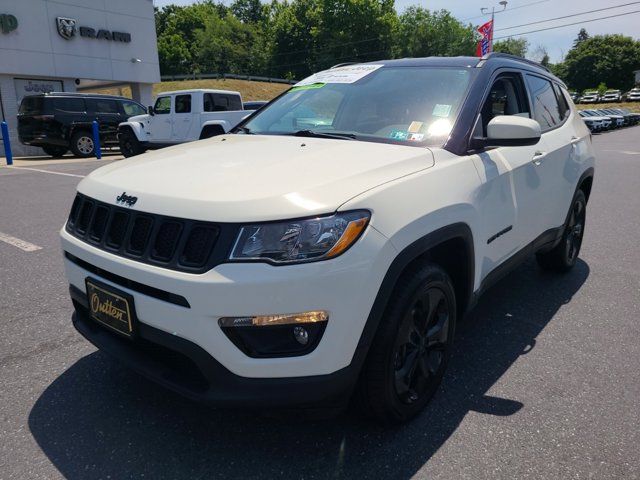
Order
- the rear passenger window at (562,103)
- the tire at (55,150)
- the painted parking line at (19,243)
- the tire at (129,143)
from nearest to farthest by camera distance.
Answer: the rear passenger window at (562,103) → the painted parking line at (19,243) → the tire at (129,143) → the tire at (55,150)

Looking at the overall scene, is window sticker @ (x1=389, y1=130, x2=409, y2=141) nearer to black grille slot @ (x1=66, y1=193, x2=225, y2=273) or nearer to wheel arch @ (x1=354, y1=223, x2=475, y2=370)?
wheel arch @ (x1=354, y1=223, x2=475, y2=370)

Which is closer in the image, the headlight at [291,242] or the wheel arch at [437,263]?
the headlight at [291,242]

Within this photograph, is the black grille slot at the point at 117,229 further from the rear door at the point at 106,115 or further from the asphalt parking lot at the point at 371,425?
the rear door at the point at 106,115

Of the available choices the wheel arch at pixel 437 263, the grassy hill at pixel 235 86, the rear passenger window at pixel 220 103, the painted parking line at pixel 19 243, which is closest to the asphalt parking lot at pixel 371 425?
the wheel arch at pixel 437 263

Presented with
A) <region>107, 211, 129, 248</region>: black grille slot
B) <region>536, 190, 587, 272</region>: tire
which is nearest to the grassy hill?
<region>536, 190, 587, 272</region>: tire

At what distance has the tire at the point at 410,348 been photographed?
210cm

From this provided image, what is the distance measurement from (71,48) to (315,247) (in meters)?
24.6

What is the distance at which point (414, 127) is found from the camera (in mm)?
2779

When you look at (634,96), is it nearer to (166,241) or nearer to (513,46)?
(513,46)

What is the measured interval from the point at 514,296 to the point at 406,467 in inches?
91.0

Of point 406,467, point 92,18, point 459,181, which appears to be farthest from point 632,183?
point 92,18

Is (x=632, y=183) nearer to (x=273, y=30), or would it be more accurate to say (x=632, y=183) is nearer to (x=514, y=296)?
(x=514, y=296)

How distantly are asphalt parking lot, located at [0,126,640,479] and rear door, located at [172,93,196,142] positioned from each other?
1117cm

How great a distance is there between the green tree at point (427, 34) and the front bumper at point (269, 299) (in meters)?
77.3
